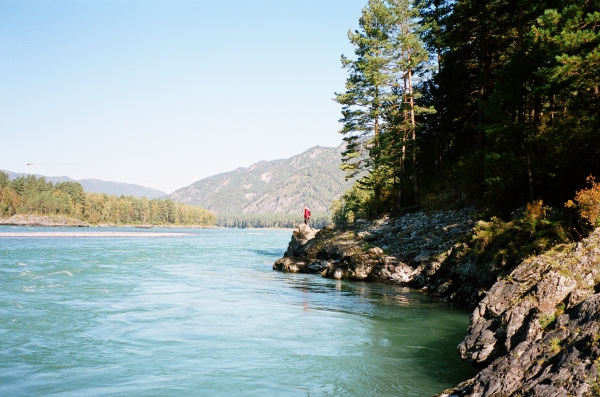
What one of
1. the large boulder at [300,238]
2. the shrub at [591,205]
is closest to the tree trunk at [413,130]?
the large boulder at [300,238]

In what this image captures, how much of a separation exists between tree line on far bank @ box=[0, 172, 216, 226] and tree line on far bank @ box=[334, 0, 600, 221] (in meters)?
143

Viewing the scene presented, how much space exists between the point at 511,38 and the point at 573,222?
18444mm

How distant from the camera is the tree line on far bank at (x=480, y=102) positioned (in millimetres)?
15945

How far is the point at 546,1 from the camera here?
17.4 meters

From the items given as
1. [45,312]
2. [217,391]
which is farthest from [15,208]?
[217,391]

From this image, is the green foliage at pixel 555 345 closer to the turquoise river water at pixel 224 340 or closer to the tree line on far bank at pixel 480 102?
the turquoise river water at pixel 224 340

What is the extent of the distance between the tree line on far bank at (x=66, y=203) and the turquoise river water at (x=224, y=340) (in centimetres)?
14619

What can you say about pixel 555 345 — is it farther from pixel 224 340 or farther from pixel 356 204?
pixel 356 204

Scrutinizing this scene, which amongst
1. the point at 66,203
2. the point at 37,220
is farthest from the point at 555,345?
the point at 66,203

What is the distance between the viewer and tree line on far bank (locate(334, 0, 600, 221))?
1595 centimetres

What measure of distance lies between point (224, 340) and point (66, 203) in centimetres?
16390

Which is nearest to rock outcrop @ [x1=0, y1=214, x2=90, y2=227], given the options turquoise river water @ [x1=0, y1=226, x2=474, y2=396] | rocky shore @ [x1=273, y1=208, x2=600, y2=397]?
turquoise river water @ [x1=0, y1=226, x2=474, y2=396]

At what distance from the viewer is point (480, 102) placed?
21.5 meters

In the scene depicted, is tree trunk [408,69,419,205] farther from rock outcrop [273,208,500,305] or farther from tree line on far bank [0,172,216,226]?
tree line on far bank [0,172,216,226]
